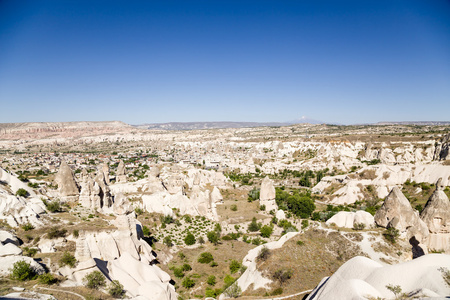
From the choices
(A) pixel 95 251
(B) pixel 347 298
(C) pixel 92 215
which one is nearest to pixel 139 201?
(C) pixel 92 215

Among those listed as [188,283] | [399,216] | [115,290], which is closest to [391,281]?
[399,216]

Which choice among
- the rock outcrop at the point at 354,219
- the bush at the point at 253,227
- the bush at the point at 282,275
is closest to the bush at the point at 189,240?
the bush at the point at 253,227

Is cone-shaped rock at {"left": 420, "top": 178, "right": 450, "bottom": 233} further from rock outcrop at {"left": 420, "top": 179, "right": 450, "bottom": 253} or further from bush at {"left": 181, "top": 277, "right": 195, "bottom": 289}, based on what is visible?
bush at {"left": 181, "top": 277, "right": 195, "bottom": 289}

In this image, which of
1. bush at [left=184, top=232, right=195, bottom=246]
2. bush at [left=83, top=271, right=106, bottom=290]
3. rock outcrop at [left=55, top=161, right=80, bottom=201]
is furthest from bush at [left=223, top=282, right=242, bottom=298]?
rock outcrop at [left=55, top=161, right=80, bottom=201]

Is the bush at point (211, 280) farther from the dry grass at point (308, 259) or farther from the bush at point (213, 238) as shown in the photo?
the bush at point (213, 238)

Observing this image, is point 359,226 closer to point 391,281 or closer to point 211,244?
point 391,281

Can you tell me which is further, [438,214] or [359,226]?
→ [359,226]
